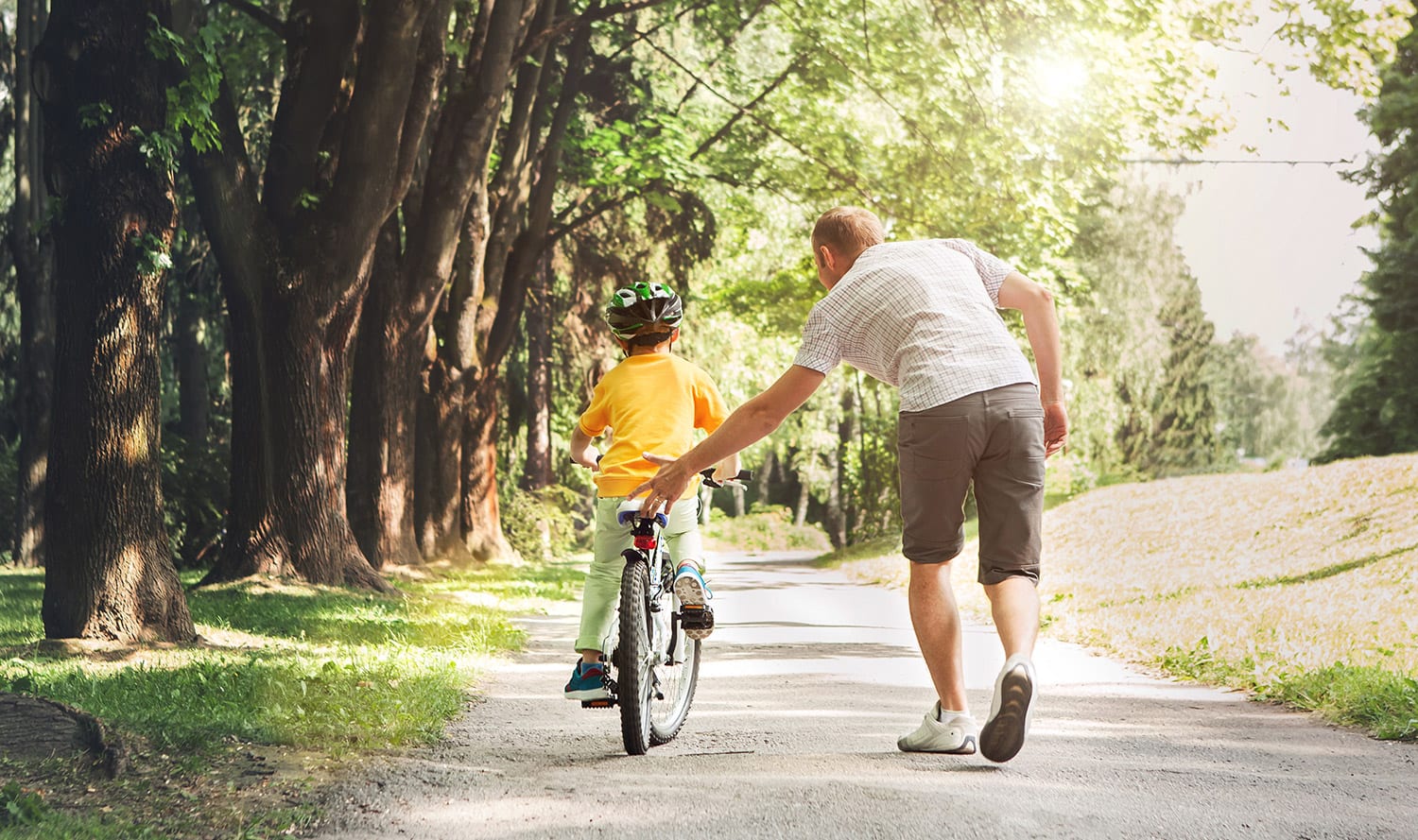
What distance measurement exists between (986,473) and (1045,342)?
596 millimetres

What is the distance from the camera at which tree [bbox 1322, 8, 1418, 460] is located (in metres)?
27.2

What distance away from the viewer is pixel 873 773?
4891mm

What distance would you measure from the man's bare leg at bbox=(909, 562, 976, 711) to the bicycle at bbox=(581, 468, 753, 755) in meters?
1.05

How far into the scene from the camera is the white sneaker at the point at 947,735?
5168mm

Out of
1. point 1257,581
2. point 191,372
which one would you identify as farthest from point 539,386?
point 1257,581

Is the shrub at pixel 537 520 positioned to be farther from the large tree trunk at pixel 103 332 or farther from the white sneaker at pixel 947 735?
the white sneaker at pixel 947 735

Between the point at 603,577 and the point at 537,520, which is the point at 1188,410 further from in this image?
the point at 603,577

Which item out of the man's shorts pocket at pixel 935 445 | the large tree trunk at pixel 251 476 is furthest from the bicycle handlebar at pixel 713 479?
the large tree trunk at pixel 251 476

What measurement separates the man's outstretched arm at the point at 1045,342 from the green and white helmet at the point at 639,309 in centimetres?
144

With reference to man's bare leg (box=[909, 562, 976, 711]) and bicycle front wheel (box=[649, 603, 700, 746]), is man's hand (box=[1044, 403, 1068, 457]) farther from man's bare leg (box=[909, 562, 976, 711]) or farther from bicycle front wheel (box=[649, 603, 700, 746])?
bicycle front wheel (box=[649, 603, 700, 746])

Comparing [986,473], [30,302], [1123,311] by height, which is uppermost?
[1123,311]

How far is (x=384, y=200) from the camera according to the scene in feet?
39.8

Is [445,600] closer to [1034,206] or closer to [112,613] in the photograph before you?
[112,613]

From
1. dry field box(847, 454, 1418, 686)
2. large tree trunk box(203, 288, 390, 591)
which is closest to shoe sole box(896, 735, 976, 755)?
dry field box(847, 454, 1418, 686)
